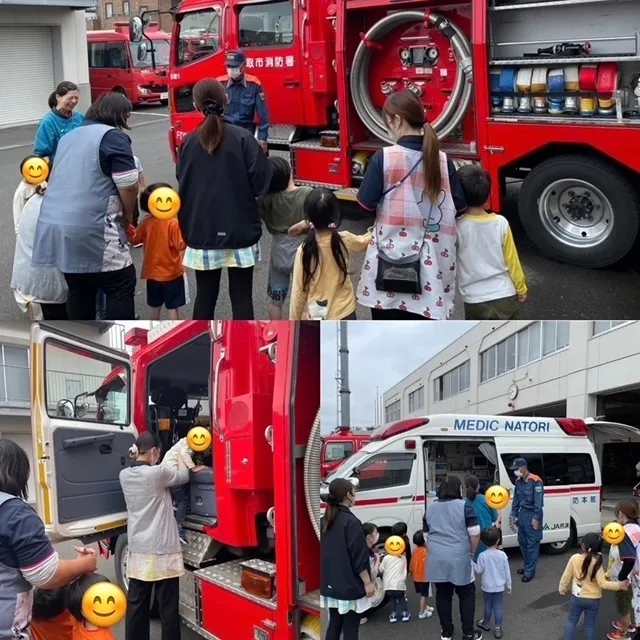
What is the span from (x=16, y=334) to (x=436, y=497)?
1868mm

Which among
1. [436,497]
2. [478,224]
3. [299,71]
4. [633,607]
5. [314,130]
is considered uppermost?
[299,71]

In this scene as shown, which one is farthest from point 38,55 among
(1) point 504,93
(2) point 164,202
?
(2) point 164,202

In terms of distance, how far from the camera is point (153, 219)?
13.4ft

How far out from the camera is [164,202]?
357cm

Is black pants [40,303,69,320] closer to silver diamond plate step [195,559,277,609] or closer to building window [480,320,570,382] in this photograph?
silver diamond plate step [195,559,277,609]

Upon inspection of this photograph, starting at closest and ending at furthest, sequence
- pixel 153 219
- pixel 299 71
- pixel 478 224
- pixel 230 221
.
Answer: pixel 478 224 → pixel 230 221 → pixel 153 219 → pixel 299 71

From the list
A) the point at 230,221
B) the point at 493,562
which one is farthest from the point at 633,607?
the point at 230,221

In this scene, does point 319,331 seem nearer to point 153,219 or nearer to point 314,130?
point 153,219

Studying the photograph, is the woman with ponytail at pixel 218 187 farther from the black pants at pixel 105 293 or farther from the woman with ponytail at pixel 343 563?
the woman with ponytail at pixel 343 563

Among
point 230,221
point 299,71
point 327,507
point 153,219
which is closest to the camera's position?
point 327,507

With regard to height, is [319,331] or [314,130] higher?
[314,130]

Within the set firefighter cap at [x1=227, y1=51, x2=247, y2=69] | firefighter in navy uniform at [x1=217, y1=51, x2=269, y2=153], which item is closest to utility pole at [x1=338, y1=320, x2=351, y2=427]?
firefighter in navy uniform at [x1=217, y1=51, x2=269, y2=153]

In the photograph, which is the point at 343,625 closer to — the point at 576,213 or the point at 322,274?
the point at 322,274

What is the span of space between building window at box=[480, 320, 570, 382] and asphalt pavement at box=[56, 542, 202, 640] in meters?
1.91
